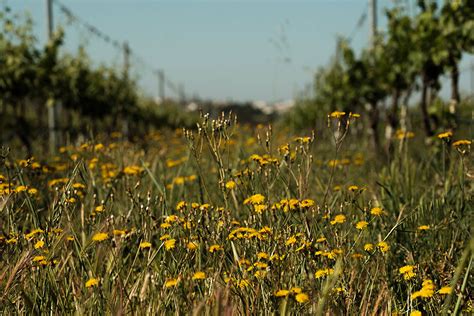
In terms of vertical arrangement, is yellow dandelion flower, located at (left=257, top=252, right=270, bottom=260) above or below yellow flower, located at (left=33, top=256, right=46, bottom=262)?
above

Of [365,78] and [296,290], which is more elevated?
[365,78]

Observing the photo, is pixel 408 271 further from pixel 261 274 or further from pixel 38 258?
pixel 38 258

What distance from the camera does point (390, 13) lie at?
29.8ft

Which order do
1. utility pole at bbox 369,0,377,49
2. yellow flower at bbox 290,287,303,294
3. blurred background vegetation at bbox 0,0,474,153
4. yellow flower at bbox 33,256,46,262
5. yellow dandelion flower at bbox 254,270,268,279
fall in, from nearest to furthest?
yellow flower at bbox 290,287,303,294, yellow dandelion flower at bbox 254,270,268,279, yellow flower at bbox 33,256,46,262, blurred background vegetation at bbox 0,0,474,153, utility pole at bbox 369,0,377,49

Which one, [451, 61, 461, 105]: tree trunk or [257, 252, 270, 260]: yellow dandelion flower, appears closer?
[257, 252, 270, 260]: yellow dandelion flower

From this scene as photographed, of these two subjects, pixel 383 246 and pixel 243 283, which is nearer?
pixel 243 283

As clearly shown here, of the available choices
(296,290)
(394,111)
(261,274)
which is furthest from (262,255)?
(394,111)

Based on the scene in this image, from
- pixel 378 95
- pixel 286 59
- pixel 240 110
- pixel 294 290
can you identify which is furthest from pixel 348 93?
pixel 240 110

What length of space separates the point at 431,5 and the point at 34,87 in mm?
6675

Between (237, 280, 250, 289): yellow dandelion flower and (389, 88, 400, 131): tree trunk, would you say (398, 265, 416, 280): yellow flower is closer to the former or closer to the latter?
(237, 280, 250, 289): yellow dandelion flower

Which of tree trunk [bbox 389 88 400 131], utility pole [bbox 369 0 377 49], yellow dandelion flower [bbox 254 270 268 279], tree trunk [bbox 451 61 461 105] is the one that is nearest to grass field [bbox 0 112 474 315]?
yellow dandelion flower [bbox 254 270 268 279]

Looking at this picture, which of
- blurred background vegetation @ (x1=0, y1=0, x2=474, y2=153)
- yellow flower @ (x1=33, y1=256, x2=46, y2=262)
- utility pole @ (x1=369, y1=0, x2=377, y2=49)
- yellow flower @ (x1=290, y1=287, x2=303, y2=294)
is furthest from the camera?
utility pole @ (x1=369, y1=0, x2=377, y2=49)

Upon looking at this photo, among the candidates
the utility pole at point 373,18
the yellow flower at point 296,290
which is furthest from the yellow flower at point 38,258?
the utility pole at point 373,18

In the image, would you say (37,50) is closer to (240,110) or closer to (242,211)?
(242,211)
